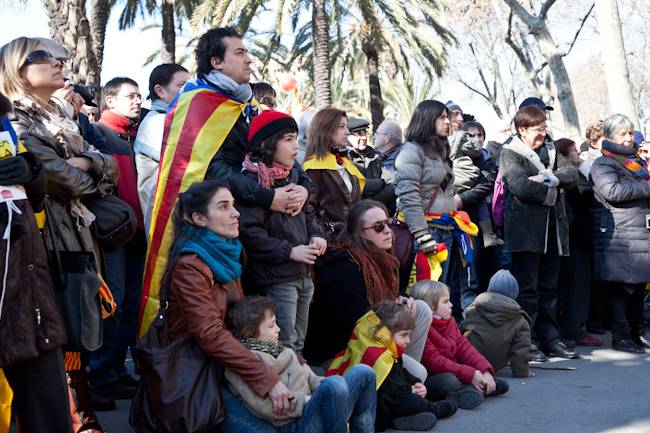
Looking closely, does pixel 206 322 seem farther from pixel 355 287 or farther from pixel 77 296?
pixel 355 287

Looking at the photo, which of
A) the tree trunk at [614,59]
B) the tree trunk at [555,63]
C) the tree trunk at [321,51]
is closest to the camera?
Result: the tree trunk at [614,59]

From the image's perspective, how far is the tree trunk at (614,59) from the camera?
44.3 ft

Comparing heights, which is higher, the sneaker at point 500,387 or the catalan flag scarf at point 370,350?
the catalan flag scarf at point 370,350

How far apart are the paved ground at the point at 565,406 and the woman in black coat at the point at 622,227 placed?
0.80 meters

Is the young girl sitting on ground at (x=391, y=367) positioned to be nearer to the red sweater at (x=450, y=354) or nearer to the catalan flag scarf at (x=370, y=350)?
the catalan flag scarf at (x=370, y=350)

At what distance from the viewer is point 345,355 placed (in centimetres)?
569

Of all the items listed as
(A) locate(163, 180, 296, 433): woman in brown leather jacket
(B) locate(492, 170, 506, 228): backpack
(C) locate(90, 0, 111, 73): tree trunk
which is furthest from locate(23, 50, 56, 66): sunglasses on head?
(C) locate(90, 0, 111, 73): tree trunk

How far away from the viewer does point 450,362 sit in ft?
20.1

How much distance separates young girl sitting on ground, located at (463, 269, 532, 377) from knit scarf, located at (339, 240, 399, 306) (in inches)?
44.5

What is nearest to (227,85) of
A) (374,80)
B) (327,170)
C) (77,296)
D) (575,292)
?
(327,170)

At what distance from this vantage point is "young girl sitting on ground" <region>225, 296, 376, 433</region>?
176 inches

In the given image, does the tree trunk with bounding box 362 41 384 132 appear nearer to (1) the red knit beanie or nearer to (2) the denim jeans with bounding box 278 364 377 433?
(1) the red knit beanie

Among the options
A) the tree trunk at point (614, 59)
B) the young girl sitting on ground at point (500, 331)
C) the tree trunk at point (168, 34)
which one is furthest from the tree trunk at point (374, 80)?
the young girl sitting on ground at point (500, 331)

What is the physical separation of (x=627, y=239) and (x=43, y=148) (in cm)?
546
